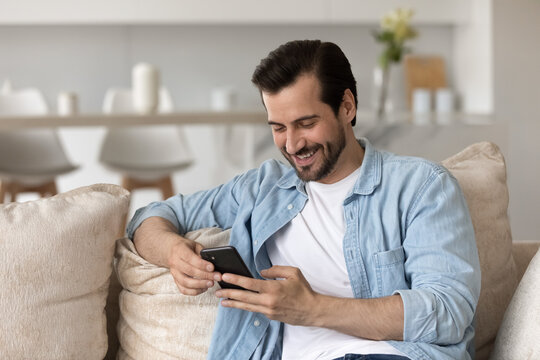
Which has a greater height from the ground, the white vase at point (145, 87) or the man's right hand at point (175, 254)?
the white vase at point (145, 87)

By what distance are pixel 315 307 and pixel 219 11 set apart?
3.75 metres

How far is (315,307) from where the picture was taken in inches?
56.7

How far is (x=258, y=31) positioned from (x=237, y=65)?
28 centimetres

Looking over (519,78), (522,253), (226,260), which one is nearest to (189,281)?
(226,260)

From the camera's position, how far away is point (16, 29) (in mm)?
5176

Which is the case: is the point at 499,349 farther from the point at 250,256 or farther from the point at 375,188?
the point at 250,256

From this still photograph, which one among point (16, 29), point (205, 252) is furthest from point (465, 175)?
point (16, 29)

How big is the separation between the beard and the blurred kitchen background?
9.95 feet

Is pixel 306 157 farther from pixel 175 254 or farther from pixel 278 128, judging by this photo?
pixel 175 254

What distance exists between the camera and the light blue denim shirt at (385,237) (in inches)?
56.6

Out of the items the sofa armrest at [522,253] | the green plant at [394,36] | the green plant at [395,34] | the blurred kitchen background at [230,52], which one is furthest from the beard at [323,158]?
the blurred kitchen background at [230,52]

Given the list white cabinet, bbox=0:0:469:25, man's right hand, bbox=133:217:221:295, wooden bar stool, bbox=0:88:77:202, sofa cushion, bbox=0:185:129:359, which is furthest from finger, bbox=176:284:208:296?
white cabinet, bbox=0:0:469:25

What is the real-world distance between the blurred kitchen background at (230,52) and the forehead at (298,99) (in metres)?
3.07

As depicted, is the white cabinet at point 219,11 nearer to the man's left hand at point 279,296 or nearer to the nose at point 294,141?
the nose at point 294,141
